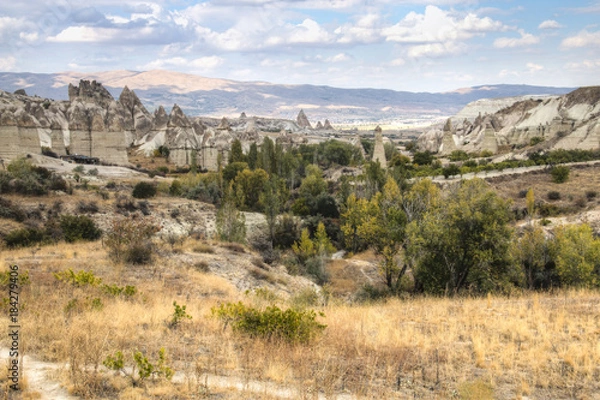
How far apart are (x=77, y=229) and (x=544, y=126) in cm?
4863

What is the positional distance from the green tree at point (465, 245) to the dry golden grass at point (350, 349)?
3.96m

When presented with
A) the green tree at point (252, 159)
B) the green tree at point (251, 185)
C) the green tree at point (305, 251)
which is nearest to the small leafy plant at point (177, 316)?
the green tree at point (305, 251)

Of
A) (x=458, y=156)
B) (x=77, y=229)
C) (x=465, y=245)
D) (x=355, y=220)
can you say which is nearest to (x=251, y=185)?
(x=355, y=220)

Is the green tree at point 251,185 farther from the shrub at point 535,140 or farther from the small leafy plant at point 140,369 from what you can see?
the small leafy plant at point 140,369

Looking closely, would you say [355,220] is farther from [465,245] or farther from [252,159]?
[252,159]

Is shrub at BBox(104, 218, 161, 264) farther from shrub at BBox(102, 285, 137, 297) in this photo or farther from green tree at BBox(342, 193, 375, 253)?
green tree at BBox(342, 193, 375, 253)

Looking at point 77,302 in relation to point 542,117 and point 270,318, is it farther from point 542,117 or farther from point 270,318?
point 542,117

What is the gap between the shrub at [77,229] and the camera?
1734cm

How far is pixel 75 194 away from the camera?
84.2 feet

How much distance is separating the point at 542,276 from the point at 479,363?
1326 centimetres

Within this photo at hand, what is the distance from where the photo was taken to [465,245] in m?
14.2

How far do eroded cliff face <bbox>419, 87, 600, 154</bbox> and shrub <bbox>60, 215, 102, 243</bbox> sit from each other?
41470 mm

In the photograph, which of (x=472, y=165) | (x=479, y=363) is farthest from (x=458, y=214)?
(x=472, y=165)

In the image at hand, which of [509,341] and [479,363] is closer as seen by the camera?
[479,363]
